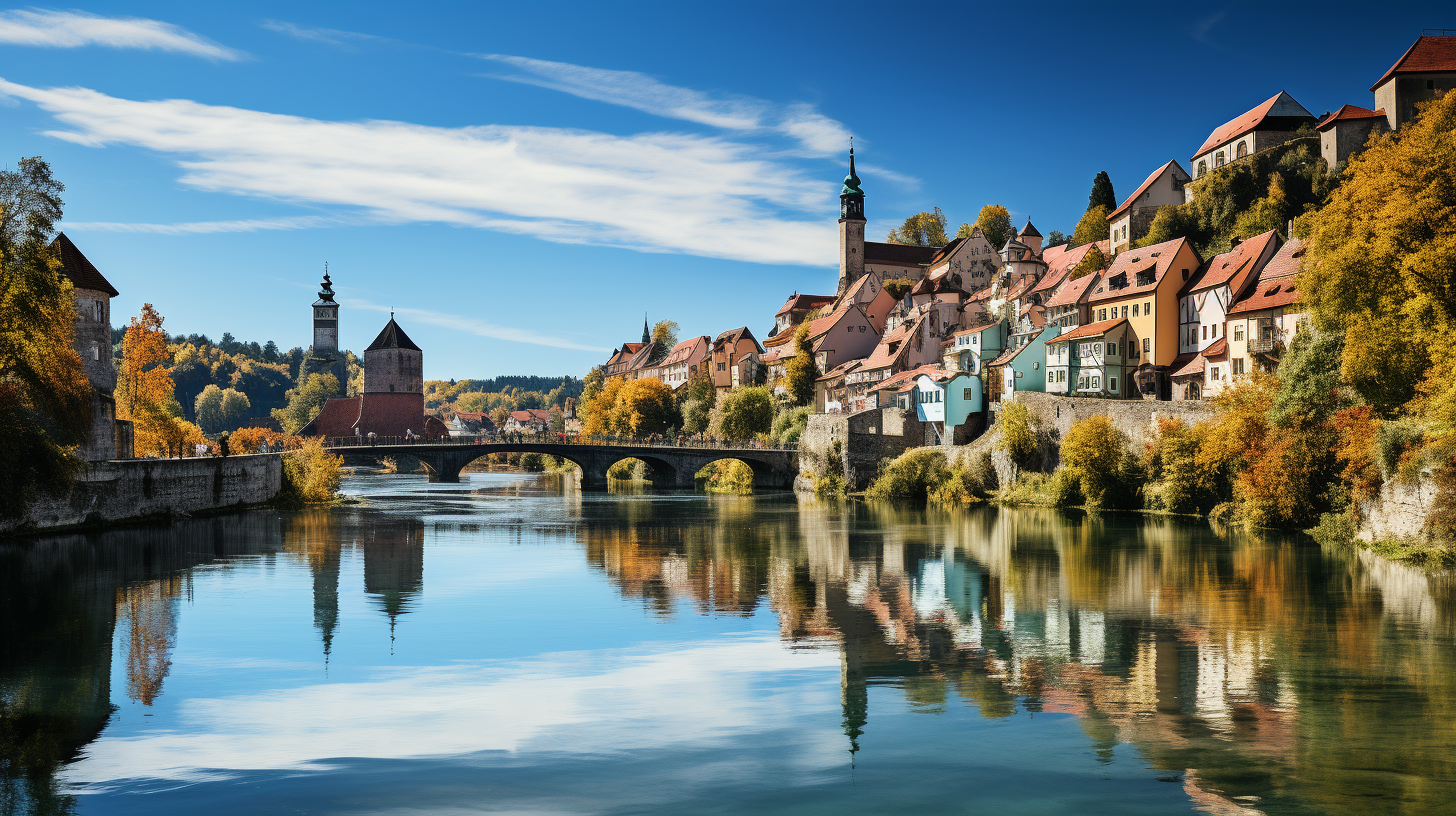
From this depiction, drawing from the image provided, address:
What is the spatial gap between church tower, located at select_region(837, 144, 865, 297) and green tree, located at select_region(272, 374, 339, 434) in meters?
75.0

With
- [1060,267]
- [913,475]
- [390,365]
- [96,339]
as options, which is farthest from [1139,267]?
[390,365]

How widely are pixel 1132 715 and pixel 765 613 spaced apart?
10.9 m

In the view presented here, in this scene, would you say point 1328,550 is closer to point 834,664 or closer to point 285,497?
point 834,664

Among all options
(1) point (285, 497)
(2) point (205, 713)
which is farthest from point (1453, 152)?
(1) point (285, 497)

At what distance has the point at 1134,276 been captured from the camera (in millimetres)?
64688

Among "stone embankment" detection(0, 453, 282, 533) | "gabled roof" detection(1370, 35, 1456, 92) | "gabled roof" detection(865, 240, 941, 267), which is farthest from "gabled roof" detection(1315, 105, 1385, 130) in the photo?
"stone embankment" detection(0, 453, 282, 533)

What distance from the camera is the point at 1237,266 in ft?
190

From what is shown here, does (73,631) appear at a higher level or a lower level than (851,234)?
lower

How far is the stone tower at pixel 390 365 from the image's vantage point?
385 feet

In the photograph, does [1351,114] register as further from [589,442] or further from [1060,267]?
[589,442]

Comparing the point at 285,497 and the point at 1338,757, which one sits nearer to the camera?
the point at 1338,757

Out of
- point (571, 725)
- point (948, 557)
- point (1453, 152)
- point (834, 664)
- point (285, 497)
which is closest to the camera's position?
point (571, 725)

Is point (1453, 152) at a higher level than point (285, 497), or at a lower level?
higher

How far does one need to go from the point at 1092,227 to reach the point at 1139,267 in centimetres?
3010
